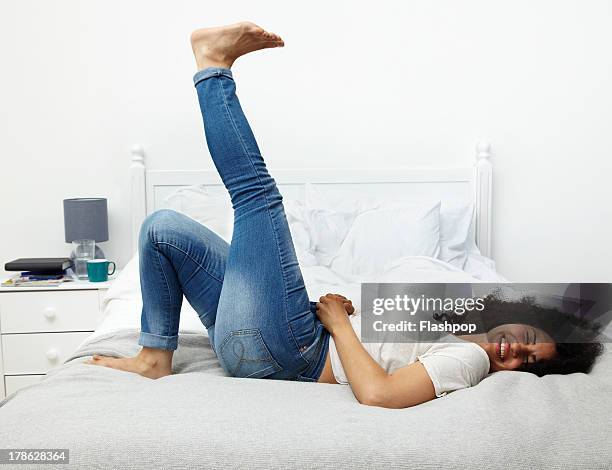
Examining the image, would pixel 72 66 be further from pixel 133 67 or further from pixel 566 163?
pixel 566 163

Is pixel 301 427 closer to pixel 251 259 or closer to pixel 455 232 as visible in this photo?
pixel 251 259

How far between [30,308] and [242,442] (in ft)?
6.45

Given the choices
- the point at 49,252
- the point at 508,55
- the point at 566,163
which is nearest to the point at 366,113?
the point at 508,55

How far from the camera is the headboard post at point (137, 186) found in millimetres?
3029

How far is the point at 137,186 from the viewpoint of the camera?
9.98 feet

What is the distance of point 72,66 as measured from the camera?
304 centimetres

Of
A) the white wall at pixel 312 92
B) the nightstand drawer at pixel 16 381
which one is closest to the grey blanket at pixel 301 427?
the nightstand drawer at pixel 16 381

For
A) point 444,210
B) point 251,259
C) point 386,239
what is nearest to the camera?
point 251,259

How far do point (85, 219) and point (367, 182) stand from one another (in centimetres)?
120

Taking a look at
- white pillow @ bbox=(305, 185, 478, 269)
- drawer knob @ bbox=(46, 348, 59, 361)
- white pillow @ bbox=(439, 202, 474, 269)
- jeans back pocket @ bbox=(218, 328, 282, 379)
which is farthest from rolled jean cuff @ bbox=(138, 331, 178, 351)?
white pillow @ bbox=(439, 202, 474, 269)

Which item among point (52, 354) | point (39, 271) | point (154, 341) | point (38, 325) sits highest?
point (154, 341)

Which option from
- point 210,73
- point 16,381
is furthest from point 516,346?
point 16,381

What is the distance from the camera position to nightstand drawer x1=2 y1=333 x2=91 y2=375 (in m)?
2.80

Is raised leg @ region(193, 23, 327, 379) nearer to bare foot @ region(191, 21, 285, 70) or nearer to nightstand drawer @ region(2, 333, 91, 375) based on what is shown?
bare foot @ region(191, 21, 285, 70)
